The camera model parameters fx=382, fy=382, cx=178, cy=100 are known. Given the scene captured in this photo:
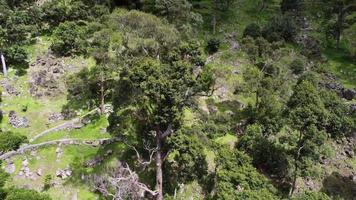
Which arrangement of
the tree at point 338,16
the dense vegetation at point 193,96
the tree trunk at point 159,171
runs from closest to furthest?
1. the dense vegetation at point 193,96
2. the tree trunk at point 159,171
3. the tree at point 338,16

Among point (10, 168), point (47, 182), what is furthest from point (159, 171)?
point (10, 168)

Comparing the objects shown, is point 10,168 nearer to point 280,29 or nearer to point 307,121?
point 307,121

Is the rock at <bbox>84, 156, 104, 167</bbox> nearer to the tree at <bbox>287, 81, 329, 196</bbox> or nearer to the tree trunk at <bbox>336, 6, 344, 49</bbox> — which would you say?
the tree at <bbox>287, 81, 329, 196</bbox>

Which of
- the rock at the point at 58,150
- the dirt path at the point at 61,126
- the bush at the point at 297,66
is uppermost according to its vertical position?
the bush at the point at 297,66

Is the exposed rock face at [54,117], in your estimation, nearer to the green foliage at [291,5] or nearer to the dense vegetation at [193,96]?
the dense vegetation at [193,96]

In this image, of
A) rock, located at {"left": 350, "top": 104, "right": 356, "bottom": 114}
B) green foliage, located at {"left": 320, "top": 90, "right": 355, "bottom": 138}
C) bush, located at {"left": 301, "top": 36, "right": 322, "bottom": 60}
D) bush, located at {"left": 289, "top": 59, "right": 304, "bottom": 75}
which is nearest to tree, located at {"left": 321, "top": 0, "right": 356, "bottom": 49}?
bush, located at {"left": 301, "top": 36, "right": 322, "bottom": 60}

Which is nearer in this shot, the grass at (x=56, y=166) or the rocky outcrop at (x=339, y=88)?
the grass at (x=56, y=166)

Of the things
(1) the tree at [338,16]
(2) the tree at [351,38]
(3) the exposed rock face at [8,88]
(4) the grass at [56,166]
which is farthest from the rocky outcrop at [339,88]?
(3) the exposed rock face at [8,88]

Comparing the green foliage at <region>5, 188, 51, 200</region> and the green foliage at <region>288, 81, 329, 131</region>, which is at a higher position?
the green foliage at <region>288, 81, 329, 131</region>
